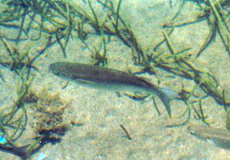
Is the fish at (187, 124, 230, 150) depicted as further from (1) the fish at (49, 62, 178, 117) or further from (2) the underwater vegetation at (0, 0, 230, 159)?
(1) the fish at (49, 62, 178, 117)

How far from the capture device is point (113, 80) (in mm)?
3828

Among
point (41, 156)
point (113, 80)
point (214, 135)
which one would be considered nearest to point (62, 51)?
point (113, 80)

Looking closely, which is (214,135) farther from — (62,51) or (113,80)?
(62,51)

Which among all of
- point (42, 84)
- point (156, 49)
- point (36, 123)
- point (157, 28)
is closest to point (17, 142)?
point (36, 123)

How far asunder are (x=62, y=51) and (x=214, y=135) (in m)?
3.61

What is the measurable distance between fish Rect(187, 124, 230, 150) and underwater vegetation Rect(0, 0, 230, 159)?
392mm

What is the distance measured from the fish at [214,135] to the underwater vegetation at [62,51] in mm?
392

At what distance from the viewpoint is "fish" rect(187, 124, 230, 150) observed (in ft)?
11.7

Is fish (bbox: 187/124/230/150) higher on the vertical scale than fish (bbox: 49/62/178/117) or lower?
lower

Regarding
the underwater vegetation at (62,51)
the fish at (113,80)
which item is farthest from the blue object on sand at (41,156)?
the fish at (113,80)

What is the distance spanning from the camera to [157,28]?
18.2 ft

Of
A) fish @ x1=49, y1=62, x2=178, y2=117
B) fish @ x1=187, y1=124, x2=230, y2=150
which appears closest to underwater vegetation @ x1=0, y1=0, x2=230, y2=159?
fish @ x1=187, y1=124, x2=230, y2=150

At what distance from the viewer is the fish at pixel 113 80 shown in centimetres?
378

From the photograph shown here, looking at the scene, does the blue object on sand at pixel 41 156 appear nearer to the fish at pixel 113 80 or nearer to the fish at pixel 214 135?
the fish at pixel 113 80
